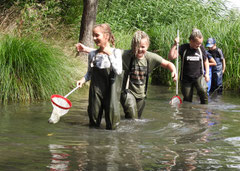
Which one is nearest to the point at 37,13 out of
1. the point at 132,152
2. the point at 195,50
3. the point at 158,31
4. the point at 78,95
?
the point at 158,31

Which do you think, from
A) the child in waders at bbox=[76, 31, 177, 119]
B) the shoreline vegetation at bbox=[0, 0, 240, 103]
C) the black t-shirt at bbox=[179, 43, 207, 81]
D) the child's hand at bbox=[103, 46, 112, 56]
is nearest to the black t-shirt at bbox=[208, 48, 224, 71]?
the shoreline vegetation at bbox=[0, 0, 240, 103]

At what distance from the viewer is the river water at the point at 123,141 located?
462 cm

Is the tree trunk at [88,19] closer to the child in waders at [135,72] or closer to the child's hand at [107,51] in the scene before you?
the child in waders at [135,72]

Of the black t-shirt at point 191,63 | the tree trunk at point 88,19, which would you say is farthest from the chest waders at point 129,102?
the tree trunk at point 88,19

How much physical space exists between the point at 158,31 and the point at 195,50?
21.3ft

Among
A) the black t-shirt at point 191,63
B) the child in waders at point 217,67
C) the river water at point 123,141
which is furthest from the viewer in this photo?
the child in waders at point 217,67

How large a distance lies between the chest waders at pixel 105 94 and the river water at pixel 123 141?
270 mm

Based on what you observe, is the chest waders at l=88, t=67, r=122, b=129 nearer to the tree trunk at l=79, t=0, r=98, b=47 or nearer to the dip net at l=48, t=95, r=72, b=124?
the dip net at l=48, t=95, r=72, b=124

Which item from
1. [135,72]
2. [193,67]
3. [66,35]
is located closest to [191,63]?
[193,67]

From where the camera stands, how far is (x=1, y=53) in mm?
9117

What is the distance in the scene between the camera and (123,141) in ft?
19.2

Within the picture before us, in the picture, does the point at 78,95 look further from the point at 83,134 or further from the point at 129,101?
the point at 83,134

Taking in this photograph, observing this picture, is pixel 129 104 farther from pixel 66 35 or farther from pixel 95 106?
pixel 66 35

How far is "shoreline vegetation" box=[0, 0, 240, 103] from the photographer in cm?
923
